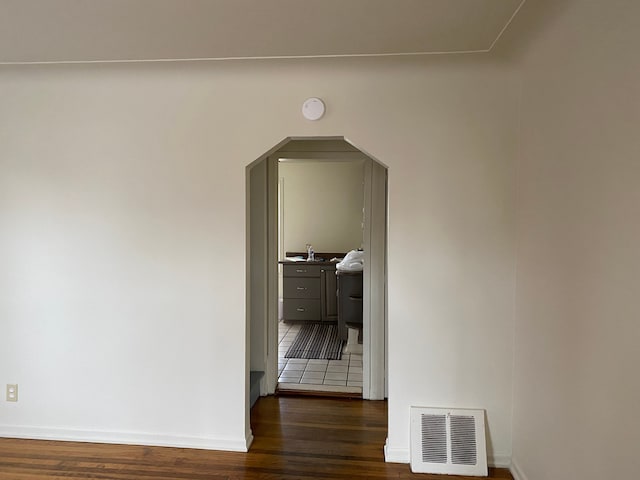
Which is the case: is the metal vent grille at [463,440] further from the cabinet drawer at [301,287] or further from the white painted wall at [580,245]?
the cabinet drawer at [301,287]

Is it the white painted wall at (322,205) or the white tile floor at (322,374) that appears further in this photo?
the white painted wall at (322,205)

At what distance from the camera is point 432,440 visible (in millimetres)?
2436

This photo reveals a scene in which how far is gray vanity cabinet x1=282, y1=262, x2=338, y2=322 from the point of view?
5.77 metres

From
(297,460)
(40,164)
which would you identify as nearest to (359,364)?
(297,460)

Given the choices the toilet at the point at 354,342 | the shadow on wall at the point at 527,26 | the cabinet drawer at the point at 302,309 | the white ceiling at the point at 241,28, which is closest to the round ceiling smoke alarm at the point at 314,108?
the white ceiling at the point at 241,28

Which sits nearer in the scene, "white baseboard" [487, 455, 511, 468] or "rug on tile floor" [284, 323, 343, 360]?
"white baseboard" [487, 455, 511, 468]

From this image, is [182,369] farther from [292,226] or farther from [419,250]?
[292,226]

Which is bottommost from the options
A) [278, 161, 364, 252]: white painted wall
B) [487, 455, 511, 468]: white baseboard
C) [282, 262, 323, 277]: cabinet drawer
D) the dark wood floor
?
the dark wood floor

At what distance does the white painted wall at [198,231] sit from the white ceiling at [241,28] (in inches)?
7.4

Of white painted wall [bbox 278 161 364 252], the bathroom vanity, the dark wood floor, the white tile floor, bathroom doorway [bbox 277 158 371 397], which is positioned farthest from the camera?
white painted wall [bbox 278 161 364 252]

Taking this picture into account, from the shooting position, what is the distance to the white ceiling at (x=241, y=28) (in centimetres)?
176

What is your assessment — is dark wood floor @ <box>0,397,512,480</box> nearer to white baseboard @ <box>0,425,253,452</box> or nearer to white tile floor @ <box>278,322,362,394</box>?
white baseboard @ <box>0,425,253,452</box>

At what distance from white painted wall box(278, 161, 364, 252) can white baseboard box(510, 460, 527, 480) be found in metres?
4.06

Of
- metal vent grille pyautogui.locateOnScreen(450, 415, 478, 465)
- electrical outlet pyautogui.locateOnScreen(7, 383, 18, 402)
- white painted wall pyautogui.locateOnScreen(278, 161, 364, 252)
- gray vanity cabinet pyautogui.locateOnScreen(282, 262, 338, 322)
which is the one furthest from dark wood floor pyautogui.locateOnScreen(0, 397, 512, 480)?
white painted wall pyautogui.locateOnScreen(278, 161, 364, 252)
